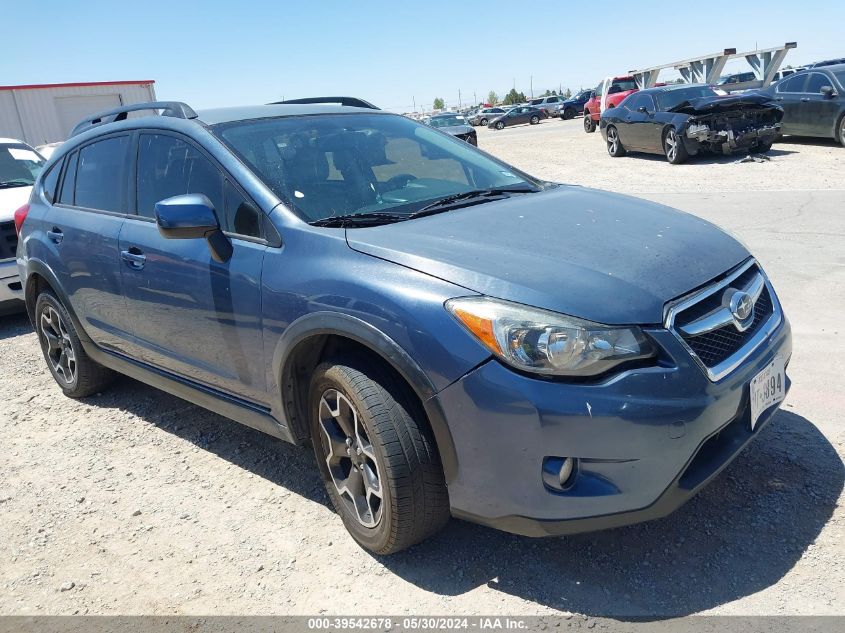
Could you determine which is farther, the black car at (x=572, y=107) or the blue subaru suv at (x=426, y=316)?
the black car at (x=572, y=107)

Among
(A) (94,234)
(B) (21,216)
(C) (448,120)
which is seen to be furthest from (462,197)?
(C) (448,120)

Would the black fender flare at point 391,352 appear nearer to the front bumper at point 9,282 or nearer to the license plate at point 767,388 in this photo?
the license plate at point 767,388

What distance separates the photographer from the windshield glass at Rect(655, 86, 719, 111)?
14.8 meters

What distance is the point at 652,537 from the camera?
2.90 m

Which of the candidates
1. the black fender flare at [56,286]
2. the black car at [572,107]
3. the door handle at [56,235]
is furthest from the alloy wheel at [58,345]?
the black car at [572,107]

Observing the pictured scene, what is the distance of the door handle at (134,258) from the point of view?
3713 millimetres

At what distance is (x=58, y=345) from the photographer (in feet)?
16.5

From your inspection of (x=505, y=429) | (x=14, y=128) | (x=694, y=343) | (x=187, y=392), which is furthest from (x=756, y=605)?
(x=14, y=128)

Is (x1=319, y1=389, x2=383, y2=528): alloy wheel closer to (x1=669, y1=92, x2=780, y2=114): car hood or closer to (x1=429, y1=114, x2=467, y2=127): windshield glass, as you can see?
(x1=669, y1=92, x2=780, y2=114): car hood

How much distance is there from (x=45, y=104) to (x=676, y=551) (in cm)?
2780

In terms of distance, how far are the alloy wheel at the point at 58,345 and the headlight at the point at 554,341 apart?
3.54 meters

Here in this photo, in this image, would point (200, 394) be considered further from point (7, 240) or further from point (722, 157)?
point (722, 157)

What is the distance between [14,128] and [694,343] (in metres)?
27.5

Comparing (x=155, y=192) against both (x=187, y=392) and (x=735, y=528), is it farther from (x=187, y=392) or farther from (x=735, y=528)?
(x=735, y=528)
